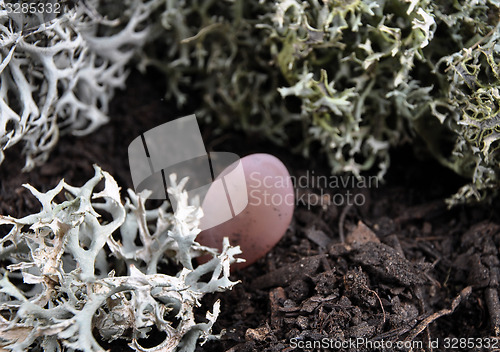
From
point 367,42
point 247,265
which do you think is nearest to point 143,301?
point 247,265

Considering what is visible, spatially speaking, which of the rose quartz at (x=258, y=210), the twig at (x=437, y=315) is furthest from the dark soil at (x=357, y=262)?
the rose quartz at (x=258, y=210)

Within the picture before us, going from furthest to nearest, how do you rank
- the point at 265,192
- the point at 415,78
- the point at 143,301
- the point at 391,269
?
the point at 415,78
the point at 265,192
the point at 391,269
the point at 143,301

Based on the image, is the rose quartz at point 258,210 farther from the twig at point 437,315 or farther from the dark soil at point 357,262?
the twig at point 437,315

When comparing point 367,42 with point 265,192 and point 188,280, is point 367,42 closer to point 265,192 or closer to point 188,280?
point 265,192

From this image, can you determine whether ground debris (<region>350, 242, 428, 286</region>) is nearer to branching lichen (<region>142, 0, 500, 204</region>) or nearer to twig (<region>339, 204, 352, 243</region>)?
twig (<region>339, 204, 352, 243</region>)

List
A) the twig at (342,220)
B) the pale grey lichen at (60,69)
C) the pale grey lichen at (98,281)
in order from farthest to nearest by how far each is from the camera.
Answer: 1. the twig at (342,220)
2. the pale grey lichen at (60,69)
3. the pale grey lichen at (98,281)

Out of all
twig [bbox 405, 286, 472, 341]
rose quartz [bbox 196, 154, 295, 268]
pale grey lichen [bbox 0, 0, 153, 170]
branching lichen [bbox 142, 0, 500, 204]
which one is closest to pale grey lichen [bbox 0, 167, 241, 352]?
rose quartz [bbox 196, 154, 295, 268]
